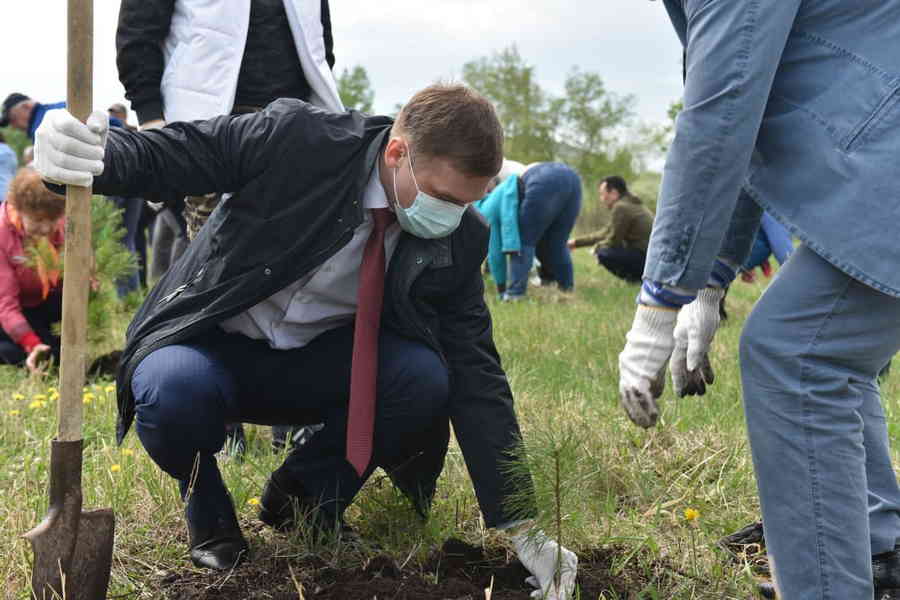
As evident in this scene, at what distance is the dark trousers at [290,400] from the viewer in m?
2.36

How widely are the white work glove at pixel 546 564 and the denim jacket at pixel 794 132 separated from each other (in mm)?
765

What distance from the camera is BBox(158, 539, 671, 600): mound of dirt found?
2260mm

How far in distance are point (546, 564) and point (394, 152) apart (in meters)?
1.09

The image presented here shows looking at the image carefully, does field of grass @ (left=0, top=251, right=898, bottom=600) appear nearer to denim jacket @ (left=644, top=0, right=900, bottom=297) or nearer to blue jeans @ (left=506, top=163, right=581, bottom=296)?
denim jacket @ (left=644, top=0, right=900, bottom=297)

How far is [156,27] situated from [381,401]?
1577 mm

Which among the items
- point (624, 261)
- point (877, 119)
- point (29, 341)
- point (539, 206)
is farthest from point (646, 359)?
point (624, 261)

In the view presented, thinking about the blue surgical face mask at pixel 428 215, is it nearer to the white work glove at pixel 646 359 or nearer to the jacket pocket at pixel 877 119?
the white work glove at pixel 646 359

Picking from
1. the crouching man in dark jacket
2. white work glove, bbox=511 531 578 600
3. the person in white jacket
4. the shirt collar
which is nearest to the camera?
white work glove, bbox=511 531 578 600

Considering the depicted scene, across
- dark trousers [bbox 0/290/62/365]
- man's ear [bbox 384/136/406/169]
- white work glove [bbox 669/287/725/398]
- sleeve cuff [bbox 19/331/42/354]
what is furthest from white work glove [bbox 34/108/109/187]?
dark trousers [bbox 0/290/62/365]

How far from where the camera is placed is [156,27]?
3.22 metres

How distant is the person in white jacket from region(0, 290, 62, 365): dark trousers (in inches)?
86.0

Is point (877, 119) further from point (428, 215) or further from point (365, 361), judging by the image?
point (365, 361)

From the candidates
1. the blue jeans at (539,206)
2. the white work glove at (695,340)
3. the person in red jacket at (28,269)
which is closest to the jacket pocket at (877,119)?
the white work glove at (695,340)

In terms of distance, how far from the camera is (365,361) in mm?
2428
